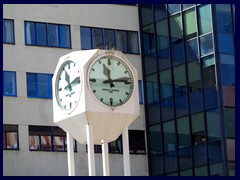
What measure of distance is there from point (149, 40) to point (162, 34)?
137cm

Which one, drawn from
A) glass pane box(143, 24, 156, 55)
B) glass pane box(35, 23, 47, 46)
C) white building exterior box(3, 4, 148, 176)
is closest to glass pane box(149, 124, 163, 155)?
white building exterior box(3, 4, 148, 176)

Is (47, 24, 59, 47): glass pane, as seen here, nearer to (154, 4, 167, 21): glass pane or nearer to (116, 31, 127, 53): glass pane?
(116, 31, 127, 53): glass pane

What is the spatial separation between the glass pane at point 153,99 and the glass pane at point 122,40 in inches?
80.5

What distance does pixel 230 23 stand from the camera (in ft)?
175

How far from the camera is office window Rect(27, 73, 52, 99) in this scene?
54.7 m

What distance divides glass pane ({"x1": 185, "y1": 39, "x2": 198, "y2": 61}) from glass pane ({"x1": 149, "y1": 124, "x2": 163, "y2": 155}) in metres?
4.29

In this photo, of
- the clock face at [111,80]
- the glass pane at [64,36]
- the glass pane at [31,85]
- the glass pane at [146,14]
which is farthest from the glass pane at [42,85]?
the clock face at [111,80]

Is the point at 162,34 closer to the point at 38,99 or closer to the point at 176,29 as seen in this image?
the point at 176,29


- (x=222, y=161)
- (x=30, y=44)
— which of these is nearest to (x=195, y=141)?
(x=222, y=161)

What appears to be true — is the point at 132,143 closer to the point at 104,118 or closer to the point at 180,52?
the point at 180,52

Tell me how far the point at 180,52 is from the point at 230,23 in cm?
327

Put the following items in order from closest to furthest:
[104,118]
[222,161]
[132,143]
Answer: [104,118] < [222,161] < [132,143]

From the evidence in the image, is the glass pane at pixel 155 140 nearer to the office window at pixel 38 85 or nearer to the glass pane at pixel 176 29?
the glass pane at pixel 176 29

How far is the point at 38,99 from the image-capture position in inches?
2153
